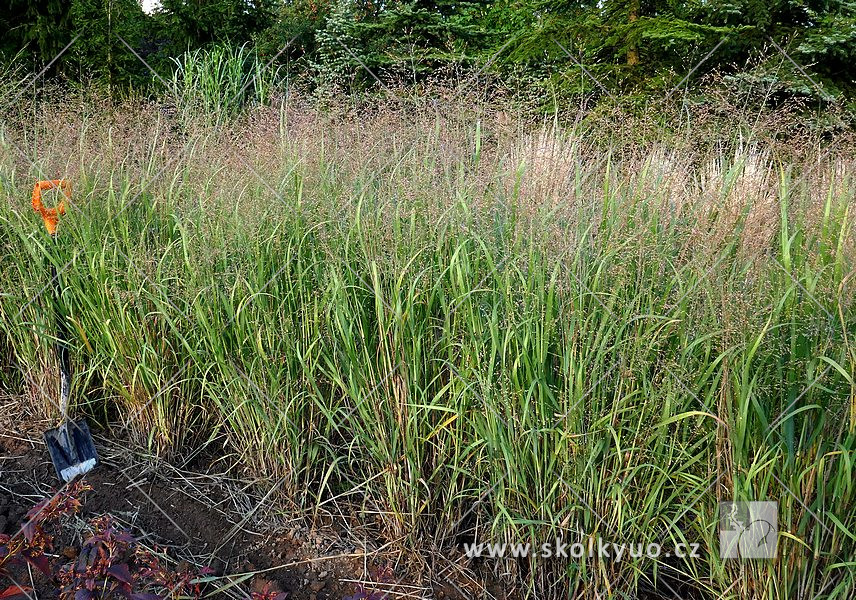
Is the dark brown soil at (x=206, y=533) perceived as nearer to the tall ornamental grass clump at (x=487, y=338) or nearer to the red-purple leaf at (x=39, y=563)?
the tall ornamental grass clump at (x=487, y=338)

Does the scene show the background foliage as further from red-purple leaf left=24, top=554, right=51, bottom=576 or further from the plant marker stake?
red-purple leaf left=24, top=554, right=51, bottom=576

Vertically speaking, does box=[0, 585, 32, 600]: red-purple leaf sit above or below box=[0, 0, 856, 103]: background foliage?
below

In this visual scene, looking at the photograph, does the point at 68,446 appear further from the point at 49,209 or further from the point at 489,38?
the point at 489,38

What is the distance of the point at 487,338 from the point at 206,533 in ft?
3.37

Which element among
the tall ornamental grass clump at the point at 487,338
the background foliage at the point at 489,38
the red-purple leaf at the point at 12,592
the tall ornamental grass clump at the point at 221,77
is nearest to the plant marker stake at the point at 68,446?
the tall ornamental grass clump at the point at 487,338

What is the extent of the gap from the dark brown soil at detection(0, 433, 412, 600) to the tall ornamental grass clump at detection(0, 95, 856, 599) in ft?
0.42

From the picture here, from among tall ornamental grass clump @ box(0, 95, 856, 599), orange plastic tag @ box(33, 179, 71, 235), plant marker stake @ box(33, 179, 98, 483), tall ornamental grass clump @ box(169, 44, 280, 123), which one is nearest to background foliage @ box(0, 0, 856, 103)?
tall ornamental grass clump @ box(169, 44, 280, 123)

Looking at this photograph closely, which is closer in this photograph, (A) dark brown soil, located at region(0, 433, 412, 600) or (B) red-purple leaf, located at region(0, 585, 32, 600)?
(B) red-purple leaf, located at region(0, 585, 32, 600)

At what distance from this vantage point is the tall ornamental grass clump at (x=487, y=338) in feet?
5.54

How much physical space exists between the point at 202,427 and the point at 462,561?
1066 mm

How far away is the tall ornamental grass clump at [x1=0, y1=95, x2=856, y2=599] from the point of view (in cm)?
169

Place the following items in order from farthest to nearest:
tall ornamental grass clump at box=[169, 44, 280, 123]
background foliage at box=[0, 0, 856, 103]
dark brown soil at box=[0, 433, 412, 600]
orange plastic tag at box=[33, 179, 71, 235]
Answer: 1. tall ornamental grass clump at box=[169, 44, 280, 123]
2. background foliage at box=[0, 0, 856, 103]
3. orange plastic tag at box=[33, 179, 71, 235]
4. dark brown soil at box=[0, 433, 412, 600]

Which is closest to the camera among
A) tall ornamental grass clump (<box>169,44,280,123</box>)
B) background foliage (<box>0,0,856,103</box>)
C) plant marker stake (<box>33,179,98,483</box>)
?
plant marker stake (<box>33,179,98,483</box>)

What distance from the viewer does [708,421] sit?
178cm
